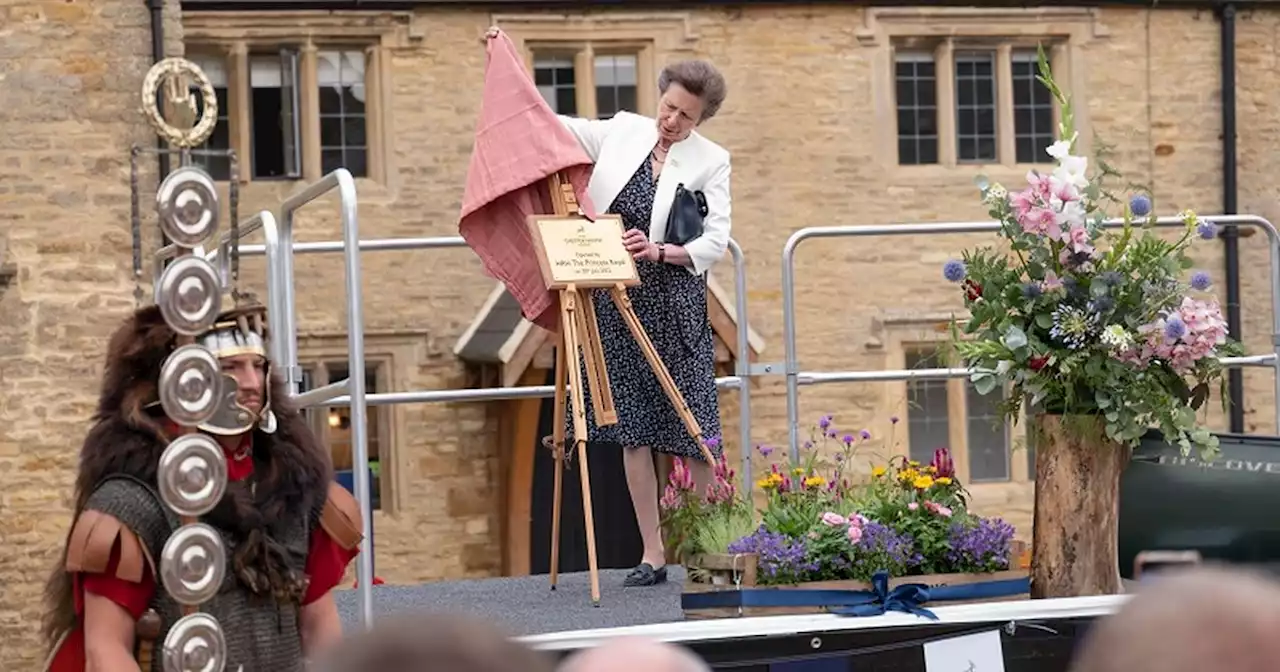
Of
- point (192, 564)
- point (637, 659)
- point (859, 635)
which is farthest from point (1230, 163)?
point (637, 659)

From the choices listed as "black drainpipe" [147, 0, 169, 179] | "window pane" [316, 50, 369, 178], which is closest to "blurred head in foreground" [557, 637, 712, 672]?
"black drainpipe" [147, 0, 169, 179]

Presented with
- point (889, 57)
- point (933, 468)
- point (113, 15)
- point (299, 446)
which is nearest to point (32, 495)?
point (113, 15)

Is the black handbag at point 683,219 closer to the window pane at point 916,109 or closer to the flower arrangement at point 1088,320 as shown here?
the flower arrangement at point 1088,320

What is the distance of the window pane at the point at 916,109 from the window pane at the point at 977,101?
26 centimetres

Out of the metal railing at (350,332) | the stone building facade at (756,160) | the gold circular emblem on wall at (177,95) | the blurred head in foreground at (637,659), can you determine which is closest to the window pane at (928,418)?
the stone building facade at (756,160)

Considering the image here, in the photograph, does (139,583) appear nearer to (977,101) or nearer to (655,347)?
(655,347)

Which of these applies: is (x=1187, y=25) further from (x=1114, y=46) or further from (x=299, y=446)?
(x=299, y=446)

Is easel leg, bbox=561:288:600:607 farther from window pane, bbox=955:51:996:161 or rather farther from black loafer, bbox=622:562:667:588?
window pane, bbox=955:51:996:161

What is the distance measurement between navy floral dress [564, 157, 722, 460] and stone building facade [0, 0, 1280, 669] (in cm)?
1085

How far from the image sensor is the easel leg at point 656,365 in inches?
288

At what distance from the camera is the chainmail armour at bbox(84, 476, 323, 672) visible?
4676 mm

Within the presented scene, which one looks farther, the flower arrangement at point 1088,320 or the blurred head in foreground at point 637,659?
the flower arrangement at point 1088,320

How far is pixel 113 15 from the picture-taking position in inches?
637

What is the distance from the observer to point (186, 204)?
4844mm
